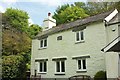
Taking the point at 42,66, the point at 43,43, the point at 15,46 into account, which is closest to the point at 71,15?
the point at 15,46

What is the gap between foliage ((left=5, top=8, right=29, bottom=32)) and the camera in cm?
4234

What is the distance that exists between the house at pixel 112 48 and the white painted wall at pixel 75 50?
0.61 meters

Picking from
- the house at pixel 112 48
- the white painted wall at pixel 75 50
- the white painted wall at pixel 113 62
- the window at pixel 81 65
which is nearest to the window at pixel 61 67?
the white painted wall at pixel 75 50

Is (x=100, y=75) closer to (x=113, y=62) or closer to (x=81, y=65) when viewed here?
(x=113, y=62)

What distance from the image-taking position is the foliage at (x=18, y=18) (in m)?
42.3

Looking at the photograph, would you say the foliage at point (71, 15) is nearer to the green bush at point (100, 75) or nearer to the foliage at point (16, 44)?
the foliage at point (16, 44)

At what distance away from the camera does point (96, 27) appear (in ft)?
62.5

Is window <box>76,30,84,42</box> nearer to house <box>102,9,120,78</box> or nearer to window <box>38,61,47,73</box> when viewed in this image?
house <box>102,9,120,78</box>

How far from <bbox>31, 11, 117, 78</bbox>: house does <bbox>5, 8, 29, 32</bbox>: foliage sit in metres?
16.9

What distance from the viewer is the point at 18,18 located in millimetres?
43469

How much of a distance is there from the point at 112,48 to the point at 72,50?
697 centimetres

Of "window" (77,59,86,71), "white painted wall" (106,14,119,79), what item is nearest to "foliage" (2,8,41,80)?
"window" (77,59,86,71)

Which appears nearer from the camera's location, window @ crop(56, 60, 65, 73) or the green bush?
the green bush

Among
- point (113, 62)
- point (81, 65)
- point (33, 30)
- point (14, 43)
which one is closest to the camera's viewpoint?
point (113, 62)
